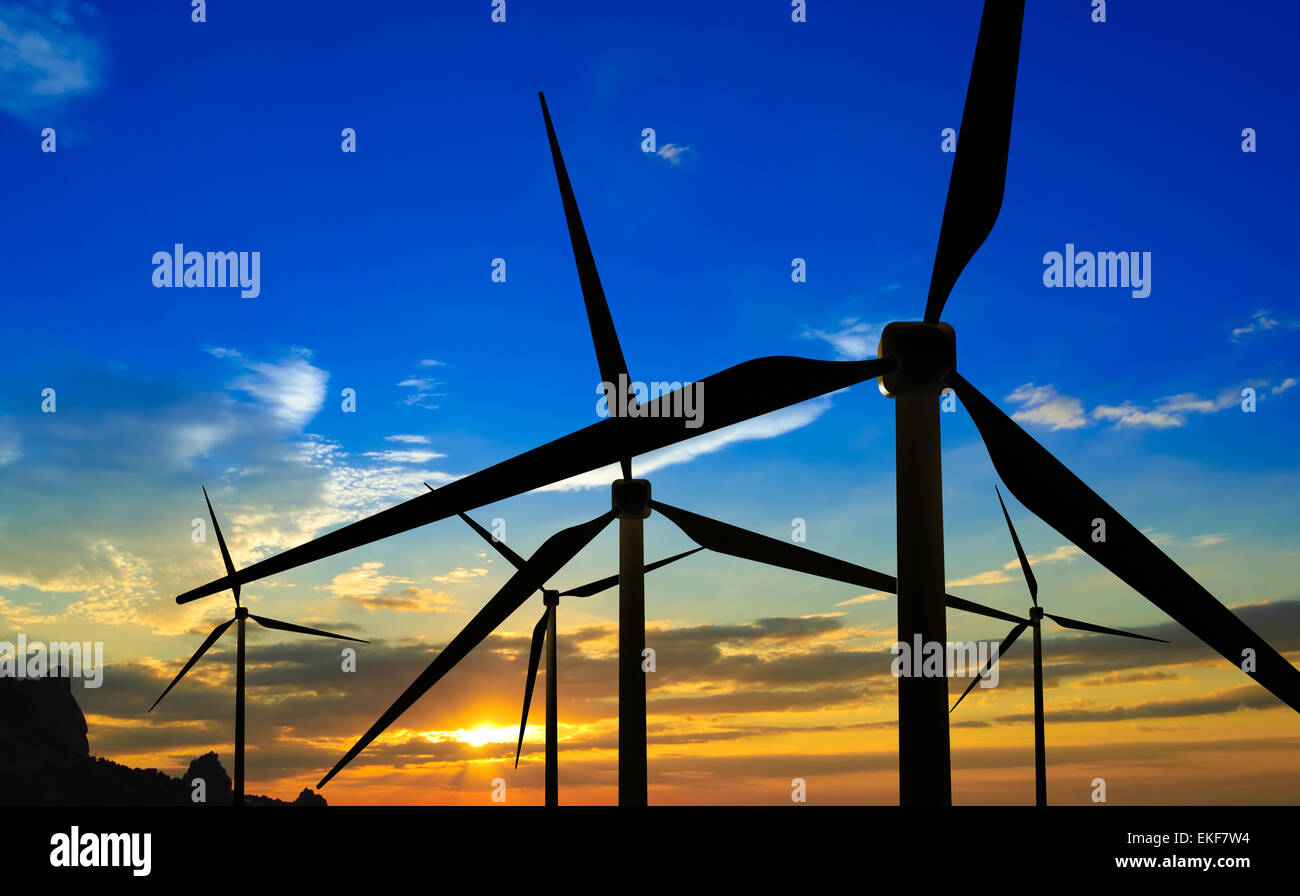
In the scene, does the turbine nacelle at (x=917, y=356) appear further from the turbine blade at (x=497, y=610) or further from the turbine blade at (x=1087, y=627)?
the turbine blade at (x=1087, y=627)

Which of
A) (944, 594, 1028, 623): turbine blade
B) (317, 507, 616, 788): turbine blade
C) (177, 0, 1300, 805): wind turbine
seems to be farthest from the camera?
(944, 594, 1028, 623): turbine blade

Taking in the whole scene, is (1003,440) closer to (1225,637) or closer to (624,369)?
(1225,637)

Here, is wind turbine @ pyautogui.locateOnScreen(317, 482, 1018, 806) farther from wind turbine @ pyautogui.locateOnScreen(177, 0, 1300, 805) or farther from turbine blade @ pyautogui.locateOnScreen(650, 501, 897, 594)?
wind turbine @ pyautogui.locateOnScreen(177, 0, 1300, 805)

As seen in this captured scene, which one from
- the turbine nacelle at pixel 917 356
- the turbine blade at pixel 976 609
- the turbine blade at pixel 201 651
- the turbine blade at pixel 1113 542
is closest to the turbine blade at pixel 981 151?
the turbine nacelle at pixel 917 356

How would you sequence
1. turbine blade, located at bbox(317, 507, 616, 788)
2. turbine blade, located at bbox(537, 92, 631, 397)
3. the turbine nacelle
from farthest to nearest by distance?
1. turbine blade, located at bbox(537, 92, 631, 397)
2. turbine blade, located at bbox(317, 507, 616, 788)
3. the turbine nacelle

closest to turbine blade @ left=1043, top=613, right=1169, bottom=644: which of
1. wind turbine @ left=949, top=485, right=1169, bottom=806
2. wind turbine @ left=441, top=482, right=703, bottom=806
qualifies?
wind turbine @ left=949, top=485, right=1169, bottom=806

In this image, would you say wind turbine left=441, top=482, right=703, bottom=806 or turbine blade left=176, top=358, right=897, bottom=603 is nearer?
turbine blade left=176, top=358, right=897, bottom=603

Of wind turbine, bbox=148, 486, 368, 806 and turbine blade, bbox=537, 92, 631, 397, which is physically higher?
turbine blade, bbox=537, 92, 631, 397
